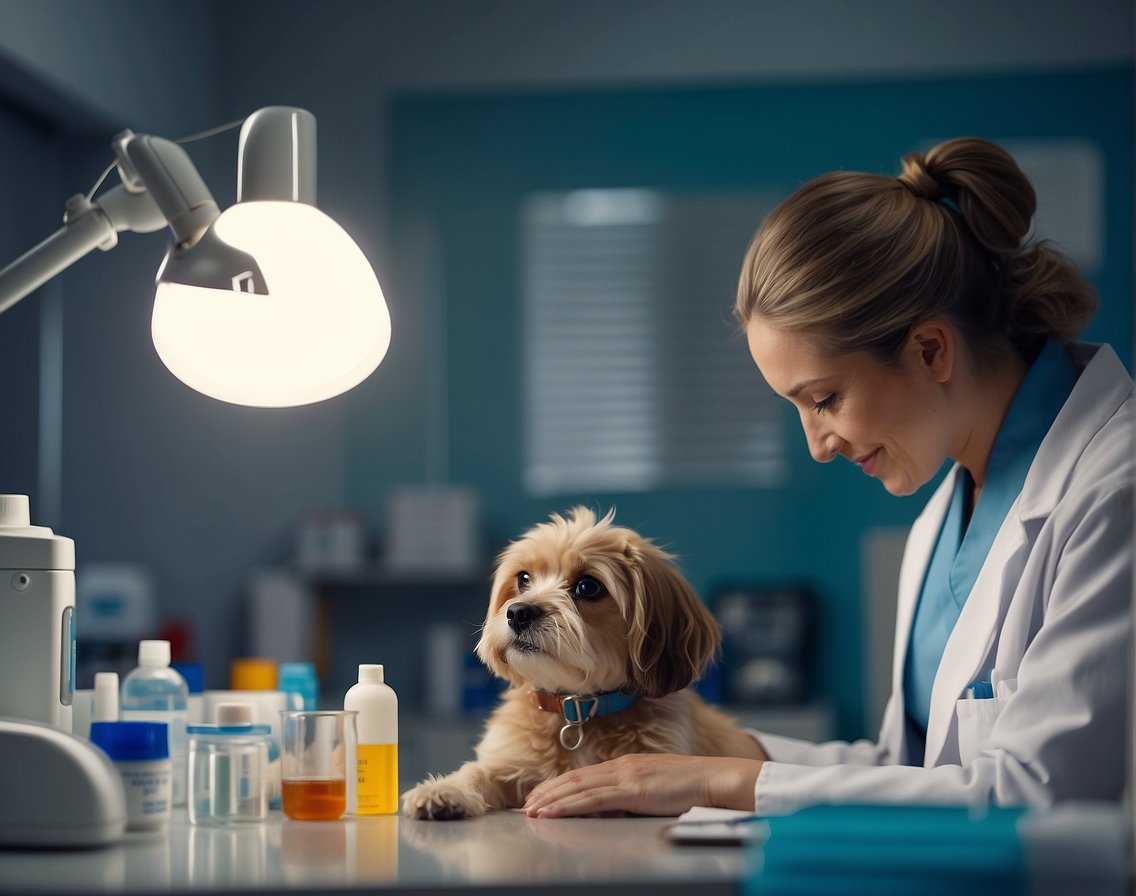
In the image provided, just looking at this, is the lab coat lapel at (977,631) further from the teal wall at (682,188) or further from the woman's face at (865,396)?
the teal wall at (682,188)

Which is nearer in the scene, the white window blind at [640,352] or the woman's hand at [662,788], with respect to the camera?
the woman's hand at [662,788]

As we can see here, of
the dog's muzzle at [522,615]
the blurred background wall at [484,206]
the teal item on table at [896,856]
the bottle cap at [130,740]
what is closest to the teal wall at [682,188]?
the blurred background wall at [484,206]

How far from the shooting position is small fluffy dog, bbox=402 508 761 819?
1.52m

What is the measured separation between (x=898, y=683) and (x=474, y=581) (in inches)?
111

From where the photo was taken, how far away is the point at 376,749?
1.39 metres

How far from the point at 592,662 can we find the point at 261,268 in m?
0.65

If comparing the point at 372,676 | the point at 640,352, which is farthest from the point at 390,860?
the point at 640,352

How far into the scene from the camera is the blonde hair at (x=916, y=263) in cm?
161

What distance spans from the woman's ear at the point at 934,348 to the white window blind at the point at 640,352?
282 cm

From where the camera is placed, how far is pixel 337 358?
136 centimetres

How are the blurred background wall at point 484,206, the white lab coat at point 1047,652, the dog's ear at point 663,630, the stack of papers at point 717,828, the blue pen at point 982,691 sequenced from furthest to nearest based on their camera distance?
the blurred background wall at point 484,206, the dog's ear at point 663,630, the blue pen at point 982,691, the white lab coat at point 1047,652, the stack of papers at point 717,828

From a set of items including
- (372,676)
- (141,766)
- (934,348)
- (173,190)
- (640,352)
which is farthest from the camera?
(640,352)

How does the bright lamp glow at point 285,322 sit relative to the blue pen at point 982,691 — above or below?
above

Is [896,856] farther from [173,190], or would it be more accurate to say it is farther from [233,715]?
[173,190]
